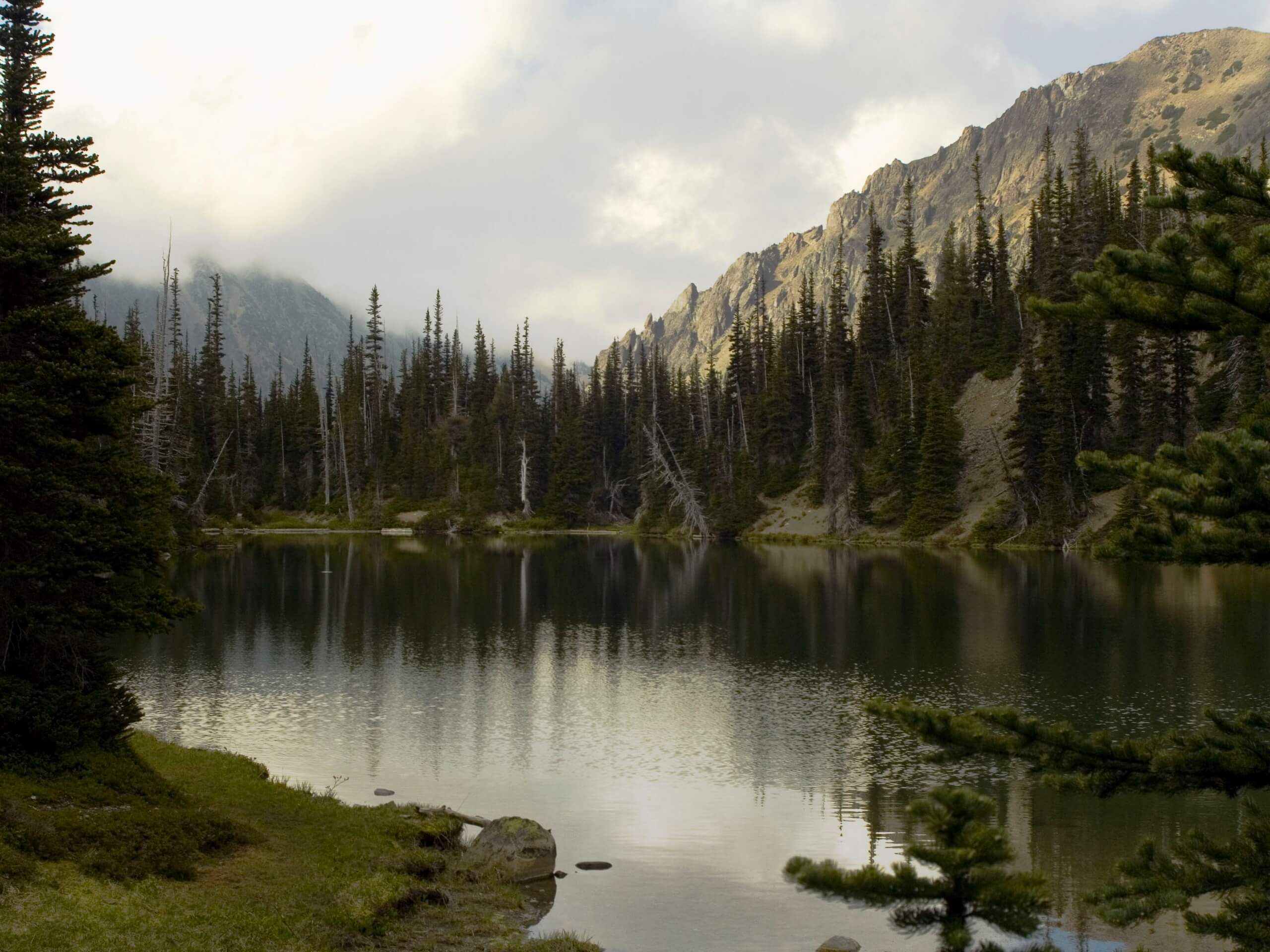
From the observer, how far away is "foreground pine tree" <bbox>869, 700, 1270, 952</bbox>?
26.7 ft

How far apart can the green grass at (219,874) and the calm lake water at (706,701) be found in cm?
220

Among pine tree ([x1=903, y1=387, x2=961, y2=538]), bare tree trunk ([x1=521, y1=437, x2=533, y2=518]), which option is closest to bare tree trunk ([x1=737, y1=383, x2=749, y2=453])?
bare tree trunk ([x1=521, y1=437, x2=533, y2=518])

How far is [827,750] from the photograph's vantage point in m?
27.8

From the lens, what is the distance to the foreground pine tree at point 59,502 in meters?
16.8

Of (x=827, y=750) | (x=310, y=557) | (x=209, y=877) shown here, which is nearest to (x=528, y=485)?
(x=310, y=557)

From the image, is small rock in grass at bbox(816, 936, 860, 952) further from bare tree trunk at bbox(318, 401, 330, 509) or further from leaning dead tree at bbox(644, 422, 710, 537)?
bare tree trunk at bbox(318, 401, 330, 509)

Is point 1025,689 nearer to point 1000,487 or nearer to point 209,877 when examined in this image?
point 209,877

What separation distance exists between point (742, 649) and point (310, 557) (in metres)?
56.1

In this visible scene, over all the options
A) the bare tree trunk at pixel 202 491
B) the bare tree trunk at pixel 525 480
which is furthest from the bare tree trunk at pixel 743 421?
the bare tree trunk at pixel 202 491

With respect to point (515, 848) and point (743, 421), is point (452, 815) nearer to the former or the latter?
point (515, 848)

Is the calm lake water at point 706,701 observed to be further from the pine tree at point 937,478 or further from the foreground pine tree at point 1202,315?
the pine tree at point 937,478

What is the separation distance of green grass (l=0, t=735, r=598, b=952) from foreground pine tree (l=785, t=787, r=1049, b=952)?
9.04 m

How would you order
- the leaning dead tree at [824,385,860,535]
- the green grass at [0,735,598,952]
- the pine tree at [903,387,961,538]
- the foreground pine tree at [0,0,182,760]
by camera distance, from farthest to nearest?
1. the leaning dead tree at [824,385,860,535]
2. the pine tree at [903,387,961,538]
3. the foreground pine tree at [0,0,182,760]
4. the green grass at [0,735,598,952]

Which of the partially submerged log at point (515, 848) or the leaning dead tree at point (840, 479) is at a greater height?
the leaning dead tree at point (840, 479)
